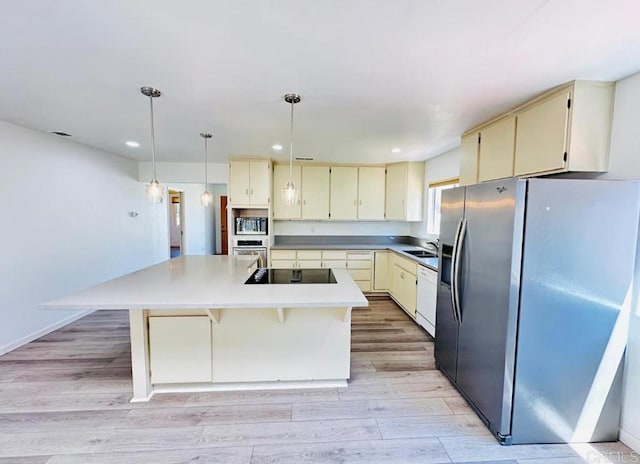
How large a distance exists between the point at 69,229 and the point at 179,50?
3.23 metres

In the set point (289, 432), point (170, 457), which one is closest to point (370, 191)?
point (289, 432)

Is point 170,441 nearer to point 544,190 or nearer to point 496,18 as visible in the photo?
point 544,190

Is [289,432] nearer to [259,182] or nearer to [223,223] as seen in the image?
[259,182]

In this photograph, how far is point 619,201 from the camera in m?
1.66

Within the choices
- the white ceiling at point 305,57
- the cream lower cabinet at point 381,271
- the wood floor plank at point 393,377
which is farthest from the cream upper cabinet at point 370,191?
the wood floor plank at point 393,377

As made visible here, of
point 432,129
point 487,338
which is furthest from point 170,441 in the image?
point 432,129

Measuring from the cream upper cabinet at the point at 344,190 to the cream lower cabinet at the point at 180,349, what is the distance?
3086mm

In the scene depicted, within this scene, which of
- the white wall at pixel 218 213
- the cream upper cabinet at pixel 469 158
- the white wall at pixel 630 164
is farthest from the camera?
the white wall at pixel 218 213

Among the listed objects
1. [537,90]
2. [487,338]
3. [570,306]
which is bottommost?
[487,338]

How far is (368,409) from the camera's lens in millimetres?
2061

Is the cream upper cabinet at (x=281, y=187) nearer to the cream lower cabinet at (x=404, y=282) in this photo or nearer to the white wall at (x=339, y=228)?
the white wall at (x=339, y=228)

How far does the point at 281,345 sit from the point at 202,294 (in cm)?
79

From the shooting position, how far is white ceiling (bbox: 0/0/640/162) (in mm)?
1235

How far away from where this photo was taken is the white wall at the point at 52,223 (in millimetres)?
2891
